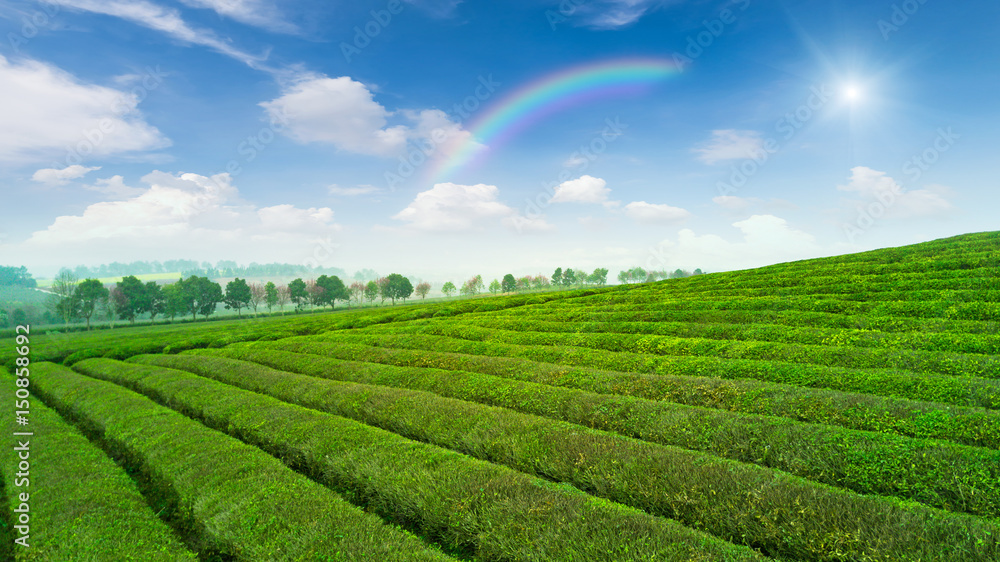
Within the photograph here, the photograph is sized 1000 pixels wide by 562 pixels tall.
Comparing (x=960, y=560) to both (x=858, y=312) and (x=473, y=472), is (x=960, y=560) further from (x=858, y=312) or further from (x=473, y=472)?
(x=858, y=312)

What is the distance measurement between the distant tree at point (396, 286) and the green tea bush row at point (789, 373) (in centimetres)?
11418

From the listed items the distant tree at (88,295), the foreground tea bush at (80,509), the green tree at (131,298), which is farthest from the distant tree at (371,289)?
the foreground tea bush at (80,509)

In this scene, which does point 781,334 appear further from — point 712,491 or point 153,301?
point 153,301

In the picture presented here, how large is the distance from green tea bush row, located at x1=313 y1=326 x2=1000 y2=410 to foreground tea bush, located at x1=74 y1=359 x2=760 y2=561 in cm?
845

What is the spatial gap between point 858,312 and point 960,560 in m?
17.0

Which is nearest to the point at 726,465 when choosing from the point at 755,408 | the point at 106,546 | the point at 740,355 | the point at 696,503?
the point at 696,503

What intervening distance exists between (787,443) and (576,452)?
13.3 ft

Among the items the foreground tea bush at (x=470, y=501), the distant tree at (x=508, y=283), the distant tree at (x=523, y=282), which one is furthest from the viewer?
the distant tree at (x=523, y=282)

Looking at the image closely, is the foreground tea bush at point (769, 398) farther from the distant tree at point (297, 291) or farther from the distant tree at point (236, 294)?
the distant tree at point (297, 291)

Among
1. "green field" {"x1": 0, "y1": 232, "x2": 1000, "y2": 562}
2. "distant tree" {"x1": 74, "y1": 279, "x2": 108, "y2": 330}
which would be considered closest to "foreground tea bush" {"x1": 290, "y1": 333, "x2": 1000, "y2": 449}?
"green field" {"x1": 0, "y1": 232, "x2": 1000, "y2": 562}

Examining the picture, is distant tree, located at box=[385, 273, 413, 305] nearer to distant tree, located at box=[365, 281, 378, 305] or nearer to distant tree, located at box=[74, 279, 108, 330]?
distant tree, located at box=[365, 281, 378, 305]

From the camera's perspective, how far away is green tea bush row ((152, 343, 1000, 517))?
6555 mm

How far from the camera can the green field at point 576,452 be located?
19.5ft

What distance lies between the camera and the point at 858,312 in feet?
59.9
